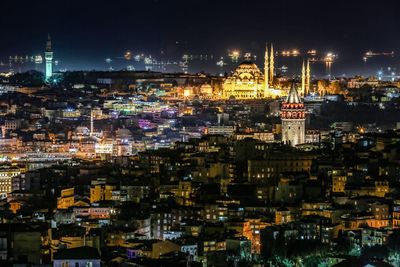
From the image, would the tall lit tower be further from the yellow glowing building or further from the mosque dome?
the mosque dome

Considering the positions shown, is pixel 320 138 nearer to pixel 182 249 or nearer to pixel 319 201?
pixel 319 201

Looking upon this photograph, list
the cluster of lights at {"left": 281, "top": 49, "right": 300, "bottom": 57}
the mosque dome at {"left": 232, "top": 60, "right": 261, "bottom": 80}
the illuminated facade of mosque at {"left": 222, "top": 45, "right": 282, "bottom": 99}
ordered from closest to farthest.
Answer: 1. the illuminated facade of mosque at {"left": 222, "top": 45, "right": 282, "bottom": 99}
2. the mosque dome at {"left": 232, "top": 60, "right": 261, "bottom": 80}
3. the cluster of lights at {"left": 281, "top": 49, "right": 300, "bottom": 57}

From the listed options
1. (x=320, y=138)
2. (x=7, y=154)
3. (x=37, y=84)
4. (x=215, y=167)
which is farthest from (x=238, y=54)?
(x=215, y=167)

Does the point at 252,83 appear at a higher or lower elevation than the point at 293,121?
higher

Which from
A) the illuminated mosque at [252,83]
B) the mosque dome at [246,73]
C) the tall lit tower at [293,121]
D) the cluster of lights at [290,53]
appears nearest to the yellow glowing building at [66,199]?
the tall lit tower at [293,121]

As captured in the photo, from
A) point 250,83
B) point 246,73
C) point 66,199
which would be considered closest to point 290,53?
point 246,73

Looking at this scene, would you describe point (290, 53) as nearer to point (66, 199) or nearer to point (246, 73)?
point (246, 73)

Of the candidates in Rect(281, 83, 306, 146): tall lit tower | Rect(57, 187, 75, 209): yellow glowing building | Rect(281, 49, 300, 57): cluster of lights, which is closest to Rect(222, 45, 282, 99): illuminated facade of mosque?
Rect(281, 83, 306, 146): tall lit tower
